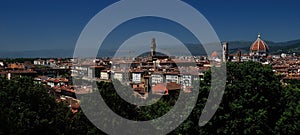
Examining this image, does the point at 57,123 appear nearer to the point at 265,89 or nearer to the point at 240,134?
the point at 240,134

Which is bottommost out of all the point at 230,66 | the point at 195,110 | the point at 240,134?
the point at 240,134

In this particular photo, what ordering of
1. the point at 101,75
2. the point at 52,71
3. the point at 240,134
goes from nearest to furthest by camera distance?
the point at 240,134
the point at 101,75
the point at 52,71

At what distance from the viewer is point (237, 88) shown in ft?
35.8

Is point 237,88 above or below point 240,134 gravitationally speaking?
above

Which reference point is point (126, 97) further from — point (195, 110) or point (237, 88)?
point (237, 88)

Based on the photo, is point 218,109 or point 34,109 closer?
point 218,109

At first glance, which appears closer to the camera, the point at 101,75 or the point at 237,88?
the point at 237,88

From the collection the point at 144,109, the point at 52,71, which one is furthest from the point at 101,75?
the point at 144,109

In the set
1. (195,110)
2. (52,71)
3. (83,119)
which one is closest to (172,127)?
(195,110)

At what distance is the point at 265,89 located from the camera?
11.1 meters

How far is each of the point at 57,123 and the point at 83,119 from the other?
76 cm

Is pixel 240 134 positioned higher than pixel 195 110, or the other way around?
pixel 195 110

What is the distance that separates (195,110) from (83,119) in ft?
10.7

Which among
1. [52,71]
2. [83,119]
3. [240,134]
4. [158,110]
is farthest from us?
[52,71]
